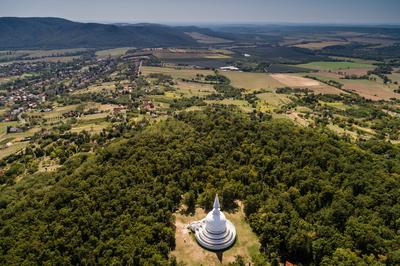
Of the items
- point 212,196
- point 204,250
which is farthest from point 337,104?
point 204,250

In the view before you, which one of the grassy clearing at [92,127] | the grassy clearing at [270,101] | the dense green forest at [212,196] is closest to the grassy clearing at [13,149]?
the grassy clearing at [92,127]

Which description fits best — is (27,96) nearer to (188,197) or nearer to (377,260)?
(188,197)

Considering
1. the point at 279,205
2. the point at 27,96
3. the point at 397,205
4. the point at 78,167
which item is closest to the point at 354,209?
the point at 397,205

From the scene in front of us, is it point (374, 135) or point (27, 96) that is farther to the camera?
point (27, 96)

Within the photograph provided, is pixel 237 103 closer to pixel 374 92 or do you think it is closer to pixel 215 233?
pixel 374 92

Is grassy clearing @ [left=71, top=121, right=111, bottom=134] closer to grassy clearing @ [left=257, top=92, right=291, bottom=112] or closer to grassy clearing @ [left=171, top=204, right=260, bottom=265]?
grassy clearing @ [left=171, top=204, right=260, bottom=265]

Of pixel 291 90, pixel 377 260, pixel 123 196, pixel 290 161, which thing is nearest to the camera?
pixel 377 260

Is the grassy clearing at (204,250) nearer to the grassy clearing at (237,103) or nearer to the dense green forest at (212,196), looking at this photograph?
the dense green forest at (212,196)
